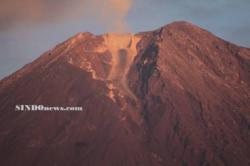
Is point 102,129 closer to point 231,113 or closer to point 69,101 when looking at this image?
point 69,101

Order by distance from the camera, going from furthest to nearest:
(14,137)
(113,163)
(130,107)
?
(130,107) → (14,137) → (113,163)

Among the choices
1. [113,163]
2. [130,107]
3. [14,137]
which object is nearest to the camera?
[113,163]

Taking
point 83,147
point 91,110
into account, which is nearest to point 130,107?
point 91,110

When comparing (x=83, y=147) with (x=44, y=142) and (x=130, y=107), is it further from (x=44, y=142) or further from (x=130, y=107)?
(x=130, y=107)

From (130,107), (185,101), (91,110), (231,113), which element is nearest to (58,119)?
(91,110)

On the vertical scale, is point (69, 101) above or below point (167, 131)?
above

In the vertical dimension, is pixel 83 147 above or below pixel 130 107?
below

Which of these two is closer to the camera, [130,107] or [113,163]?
[113,163]

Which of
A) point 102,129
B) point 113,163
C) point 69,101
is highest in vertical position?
point 69,101
